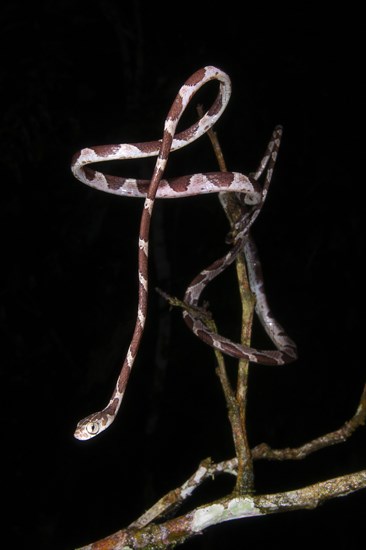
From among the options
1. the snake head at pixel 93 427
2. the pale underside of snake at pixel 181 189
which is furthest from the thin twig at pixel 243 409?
the snake head at pixel 93 427

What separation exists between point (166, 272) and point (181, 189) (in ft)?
6.68

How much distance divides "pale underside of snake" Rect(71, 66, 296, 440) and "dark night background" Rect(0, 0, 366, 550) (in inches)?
53.7

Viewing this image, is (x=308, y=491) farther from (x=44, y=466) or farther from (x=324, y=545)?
(x=44, y=466)

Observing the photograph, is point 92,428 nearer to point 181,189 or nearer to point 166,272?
point 181,189

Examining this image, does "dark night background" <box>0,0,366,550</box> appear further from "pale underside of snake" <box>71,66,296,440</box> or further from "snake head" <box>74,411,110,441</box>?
"snake head" <box>74,411,110,441</box>

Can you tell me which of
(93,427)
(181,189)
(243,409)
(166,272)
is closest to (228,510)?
(243,409)

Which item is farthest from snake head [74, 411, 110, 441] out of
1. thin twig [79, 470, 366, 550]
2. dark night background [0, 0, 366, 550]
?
dark night background [0, 0, 366, 550]

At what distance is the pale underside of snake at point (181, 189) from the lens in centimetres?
166

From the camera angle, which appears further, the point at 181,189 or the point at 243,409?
the point at 181,189

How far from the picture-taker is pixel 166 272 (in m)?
4.20

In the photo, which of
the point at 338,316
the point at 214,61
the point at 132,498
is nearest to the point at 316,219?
the point at 338,316

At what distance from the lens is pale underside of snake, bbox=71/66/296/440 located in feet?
5.44

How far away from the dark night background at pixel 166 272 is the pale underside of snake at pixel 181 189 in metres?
1.36

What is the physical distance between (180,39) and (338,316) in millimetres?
2521
